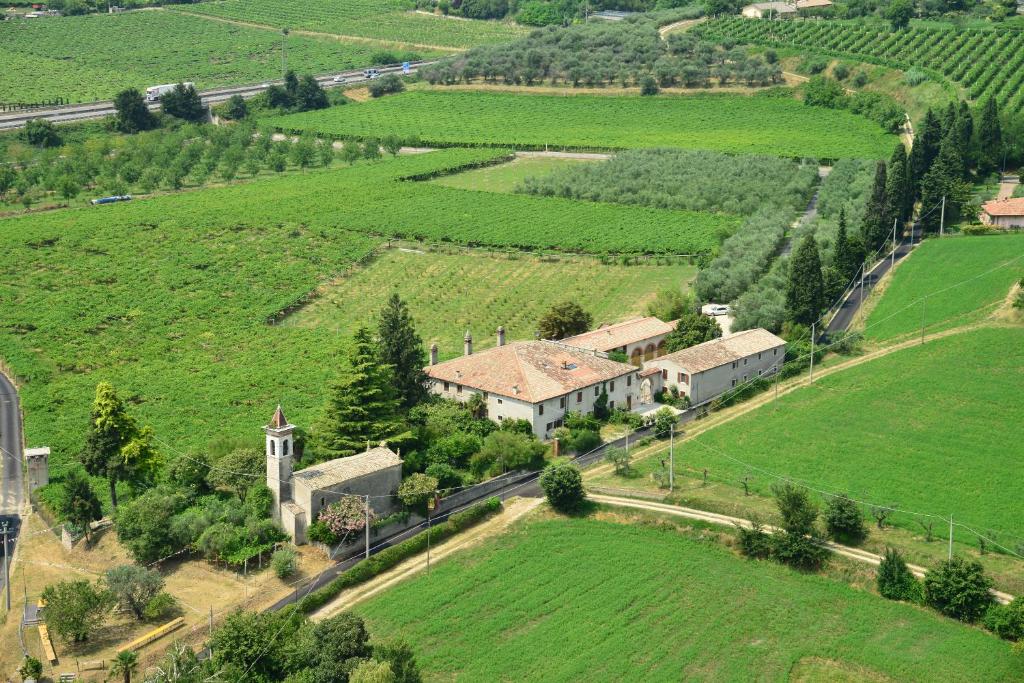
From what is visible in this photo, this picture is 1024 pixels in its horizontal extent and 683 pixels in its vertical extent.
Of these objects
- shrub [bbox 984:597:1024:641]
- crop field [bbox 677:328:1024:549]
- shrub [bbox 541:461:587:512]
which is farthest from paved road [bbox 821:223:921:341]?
shrub [bbox 984:597:1024:641]

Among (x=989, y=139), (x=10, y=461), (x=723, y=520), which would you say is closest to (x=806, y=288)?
(x=723, y=520)

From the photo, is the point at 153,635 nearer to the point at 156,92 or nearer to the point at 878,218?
the point at 878,218

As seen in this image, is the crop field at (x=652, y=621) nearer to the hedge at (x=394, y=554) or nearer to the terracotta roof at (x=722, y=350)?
the hedge at (x=394, y=554)

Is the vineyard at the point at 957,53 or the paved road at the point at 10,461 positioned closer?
the paved road at the point at 10,461

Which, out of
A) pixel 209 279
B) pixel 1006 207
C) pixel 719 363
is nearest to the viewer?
pixel 719 363

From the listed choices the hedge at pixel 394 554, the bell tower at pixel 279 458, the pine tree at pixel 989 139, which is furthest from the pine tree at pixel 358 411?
the pine tree at pixel 989 139

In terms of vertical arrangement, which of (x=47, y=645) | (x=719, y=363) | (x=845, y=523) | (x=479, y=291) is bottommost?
(x=47, y=645)
